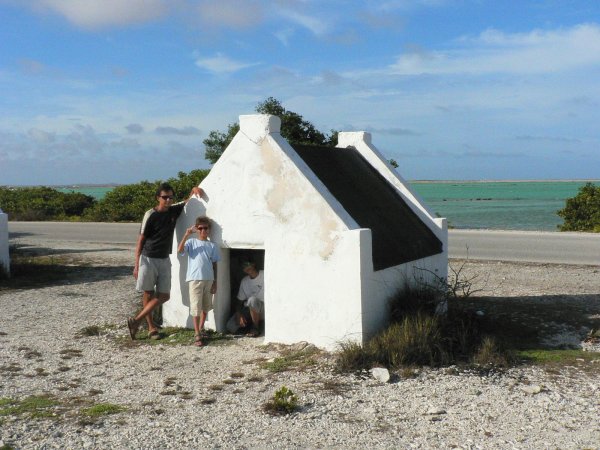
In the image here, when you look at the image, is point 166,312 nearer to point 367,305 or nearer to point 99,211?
point 367,305

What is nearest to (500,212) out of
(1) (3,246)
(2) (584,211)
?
(2) (584,211)

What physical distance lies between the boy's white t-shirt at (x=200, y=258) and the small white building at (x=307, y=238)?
0.30m

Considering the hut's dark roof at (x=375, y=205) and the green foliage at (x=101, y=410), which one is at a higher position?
the hut's dark roof at (x=375, y=205)

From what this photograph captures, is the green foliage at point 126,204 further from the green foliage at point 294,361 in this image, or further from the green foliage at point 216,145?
the green foliage at point 294,361

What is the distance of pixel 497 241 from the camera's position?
21.9 metres

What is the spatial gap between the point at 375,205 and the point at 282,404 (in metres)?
4.04

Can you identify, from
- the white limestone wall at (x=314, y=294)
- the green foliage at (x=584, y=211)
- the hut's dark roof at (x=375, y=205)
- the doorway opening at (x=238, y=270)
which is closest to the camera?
the white limestone wall at (x=314, y=294)

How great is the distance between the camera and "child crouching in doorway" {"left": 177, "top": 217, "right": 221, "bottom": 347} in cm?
882

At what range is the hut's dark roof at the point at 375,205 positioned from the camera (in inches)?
347

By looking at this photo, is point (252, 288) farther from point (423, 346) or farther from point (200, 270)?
point (423, 346)

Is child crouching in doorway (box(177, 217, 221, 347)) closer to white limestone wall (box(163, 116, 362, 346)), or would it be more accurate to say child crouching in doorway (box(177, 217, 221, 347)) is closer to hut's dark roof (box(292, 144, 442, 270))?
white limestone wall (box(163, 116, 362, 346))

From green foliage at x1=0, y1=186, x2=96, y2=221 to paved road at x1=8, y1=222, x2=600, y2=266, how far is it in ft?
23.1

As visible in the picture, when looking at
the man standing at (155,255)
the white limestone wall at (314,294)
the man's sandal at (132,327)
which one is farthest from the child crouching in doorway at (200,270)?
the man's sandal at (132,327)

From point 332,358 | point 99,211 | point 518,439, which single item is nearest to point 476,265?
point 332,358
